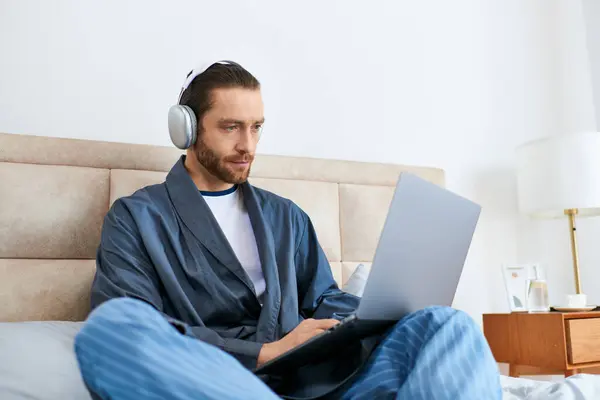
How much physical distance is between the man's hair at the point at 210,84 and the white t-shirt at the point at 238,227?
181 mm

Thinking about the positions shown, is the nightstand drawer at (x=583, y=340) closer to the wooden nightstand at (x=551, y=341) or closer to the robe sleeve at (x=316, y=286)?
the wooden nightstand at (x=551, y=341)

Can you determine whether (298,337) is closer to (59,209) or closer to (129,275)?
(129,275)

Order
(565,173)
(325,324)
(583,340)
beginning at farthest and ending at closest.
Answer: (565,173), (583,340), (325,324)

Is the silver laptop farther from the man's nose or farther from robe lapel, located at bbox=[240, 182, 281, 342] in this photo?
the man's nose

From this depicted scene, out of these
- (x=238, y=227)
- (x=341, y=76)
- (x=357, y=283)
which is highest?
(x=341, y=76)

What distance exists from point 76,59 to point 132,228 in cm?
74

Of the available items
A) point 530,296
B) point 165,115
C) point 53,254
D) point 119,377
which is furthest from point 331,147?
point 119,377

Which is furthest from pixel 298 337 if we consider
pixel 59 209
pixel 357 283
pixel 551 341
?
pixel 551 341

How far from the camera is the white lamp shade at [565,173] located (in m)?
2.13

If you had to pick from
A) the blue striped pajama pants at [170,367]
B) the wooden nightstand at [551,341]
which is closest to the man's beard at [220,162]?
the blue striped pajama pants at [170,367]

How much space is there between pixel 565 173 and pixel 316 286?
1173mm

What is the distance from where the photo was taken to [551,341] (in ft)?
6.61

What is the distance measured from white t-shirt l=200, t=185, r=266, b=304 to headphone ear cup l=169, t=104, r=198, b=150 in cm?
14

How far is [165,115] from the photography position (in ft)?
6.28
